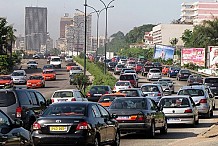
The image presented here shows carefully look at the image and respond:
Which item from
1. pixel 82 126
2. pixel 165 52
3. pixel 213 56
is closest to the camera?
pixel 82 126

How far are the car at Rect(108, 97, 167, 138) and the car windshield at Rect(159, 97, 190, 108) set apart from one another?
393 cm

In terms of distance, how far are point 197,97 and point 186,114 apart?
6.58m

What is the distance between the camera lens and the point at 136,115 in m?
22.1

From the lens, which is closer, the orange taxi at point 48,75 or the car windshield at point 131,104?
the car windshield at point 131,104

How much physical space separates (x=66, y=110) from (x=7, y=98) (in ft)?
15.6

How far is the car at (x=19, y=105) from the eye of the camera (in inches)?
845

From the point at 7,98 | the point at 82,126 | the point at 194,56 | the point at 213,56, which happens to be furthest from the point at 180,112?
A: the point at 194,56

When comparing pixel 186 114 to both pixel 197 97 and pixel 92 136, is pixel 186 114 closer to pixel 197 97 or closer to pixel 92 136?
pixel 197 97

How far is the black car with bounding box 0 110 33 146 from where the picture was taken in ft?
45.3

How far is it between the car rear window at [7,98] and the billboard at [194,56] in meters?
86.0

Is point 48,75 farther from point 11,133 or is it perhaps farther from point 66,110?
point 11,133

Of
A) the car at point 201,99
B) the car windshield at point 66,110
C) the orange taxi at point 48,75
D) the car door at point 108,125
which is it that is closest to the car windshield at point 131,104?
the car door at point 108,125

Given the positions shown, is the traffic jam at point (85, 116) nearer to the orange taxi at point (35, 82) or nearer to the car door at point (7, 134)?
the car door at point (7, 134)

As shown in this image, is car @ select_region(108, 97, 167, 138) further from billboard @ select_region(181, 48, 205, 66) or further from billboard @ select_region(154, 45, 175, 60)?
billboard @ select_region(154, 45, 175, 60)
